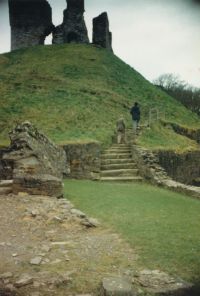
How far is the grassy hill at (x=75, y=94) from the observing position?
2102cm

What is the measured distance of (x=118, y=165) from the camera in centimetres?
1590

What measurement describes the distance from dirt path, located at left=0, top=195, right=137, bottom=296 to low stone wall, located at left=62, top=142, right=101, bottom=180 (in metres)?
7.20

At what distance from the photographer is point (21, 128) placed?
38.1 feet

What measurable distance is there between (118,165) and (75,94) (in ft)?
39.8

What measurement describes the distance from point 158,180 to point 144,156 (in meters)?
1.83

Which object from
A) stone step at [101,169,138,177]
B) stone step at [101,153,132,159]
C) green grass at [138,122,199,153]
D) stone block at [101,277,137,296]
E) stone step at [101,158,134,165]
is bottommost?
stone step at [101,169,138,177]

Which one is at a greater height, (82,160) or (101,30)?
(101,30)

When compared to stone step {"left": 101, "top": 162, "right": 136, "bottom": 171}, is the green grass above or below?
above

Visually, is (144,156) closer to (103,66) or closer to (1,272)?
(1,272)

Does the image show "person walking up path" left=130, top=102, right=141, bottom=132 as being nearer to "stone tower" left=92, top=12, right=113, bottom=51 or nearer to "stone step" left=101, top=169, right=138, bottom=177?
"stone step" left=101, top=169, right=138, bottom=177

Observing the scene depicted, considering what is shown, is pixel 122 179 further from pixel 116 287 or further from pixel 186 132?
pixel 186 132

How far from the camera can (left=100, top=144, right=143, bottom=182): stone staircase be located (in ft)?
48.5

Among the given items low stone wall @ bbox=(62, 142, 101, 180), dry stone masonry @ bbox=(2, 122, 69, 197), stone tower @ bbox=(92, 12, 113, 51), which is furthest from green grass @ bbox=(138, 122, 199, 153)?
stone tower @ bbox=(92, 12, 113, 51)

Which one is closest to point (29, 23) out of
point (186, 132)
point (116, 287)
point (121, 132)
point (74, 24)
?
point (74, 24)
